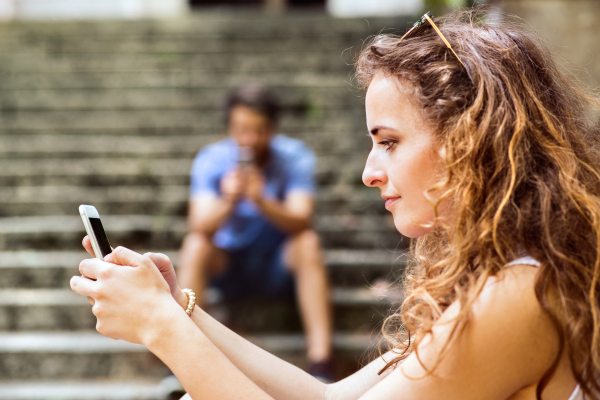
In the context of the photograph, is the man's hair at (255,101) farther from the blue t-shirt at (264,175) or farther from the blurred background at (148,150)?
the blurred background at (148,150)

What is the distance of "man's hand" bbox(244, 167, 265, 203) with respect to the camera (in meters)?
3.00

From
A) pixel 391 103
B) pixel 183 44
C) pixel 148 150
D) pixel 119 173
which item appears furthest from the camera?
pixel 183 44

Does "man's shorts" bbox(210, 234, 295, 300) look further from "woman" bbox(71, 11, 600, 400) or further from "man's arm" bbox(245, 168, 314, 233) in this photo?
"woman" bbox(71, 11, 600, 400)

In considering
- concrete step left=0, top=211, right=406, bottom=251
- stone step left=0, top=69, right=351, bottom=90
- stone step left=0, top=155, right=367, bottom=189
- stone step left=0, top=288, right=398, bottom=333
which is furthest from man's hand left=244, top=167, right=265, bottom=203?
stone step left=0, top=69, right=351, bottom=90

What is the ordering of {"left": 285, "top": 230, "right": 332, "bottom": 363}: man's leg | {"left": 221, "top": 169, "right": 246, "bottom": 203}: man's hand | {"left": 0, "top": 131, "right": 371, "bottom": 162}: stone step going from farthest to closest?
1. {"left": 0, "top": 131, "right": 371, "bottom": 162}: stone step
2. {"left": 221, "top": 169, "right": 246, "bottom": 203}: man's hand
3. {"left": 285, "top": 230, "right": 332, "bottom": 363}: man's leg

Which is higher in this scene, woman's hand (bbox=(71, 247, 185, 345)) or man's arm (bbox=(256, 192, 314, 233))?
woman's hand (bbox=(71, 247, 185, 345))

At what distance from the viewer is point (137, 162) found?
4.09 m

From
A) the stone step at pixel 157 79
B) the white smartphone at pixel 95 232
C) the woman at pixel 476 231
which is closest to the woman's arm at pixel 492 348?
the woman at pixel 476 231

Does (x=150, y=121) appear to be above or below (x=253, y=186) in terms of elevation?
above

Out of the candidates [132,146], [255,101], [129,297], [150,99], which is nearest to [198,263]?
[255,101]

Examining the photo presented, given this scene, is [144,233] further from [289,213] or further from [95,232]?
[95,232]

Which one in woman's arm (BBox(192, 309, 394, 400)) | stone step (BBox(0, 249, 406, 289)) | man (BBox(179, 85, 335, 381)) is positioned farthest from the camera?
stone step (BBox(0, 249, 406, 289))

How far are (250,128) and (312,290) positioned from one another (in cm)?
98

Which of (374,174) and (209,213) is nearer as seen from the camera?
(374,174)
